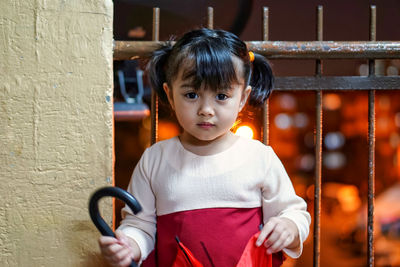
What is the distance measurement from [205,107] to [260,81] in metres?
0.31

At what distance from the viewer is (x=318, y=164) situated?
4.95 ft

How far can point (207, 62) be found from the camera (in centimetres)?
105

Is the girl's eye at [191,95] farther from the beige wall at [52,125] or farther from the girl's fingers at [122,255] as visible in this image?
the girl's fingers at [122,255]

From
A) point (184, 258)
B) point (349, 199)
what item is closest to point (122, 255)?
point (184, 258)

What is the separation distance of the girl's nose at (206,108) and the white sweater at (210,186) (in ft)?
0.49

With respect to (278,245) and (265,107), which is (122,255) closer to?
(278,245)

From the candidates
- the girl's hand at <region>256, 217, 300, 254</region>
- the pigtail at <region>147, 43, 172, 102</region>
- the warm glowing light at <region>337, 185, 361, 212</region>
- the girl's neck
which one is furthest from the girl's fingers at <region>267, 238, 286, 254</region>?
the warm glowing light at <region>337, 185, 361, 212</region>

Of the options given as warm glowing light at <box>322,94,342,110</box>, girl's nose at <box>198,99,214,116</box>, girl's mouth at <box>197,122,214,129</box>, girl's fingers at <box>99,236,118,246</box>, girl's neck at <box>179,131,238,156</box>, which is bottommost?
girl's fingers at <box>99,236,118,246</box>

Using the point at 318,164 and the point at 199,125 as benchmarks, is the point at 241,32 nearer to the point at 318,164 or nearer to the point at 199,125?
the point at 318,164

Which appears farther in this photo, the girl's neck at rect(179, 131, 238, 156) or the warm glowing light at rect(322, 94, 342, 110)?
the warm glowing light at rect(322, 94, 342, 110)

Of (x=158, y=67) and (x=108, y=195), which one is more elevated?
(x=158, y=67)

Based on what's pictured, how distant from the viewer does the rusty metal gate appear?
4.48 ft

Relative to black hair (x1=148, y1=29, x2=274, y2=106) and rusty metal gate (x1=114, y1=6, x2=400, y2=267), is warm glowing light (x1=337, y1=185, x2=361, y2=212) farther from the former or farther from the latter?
black hair (x1=148, y1=29, x2=274, y2=106)

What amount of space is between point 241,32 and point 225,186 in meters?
3.10
